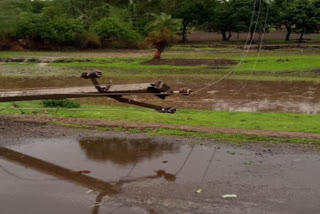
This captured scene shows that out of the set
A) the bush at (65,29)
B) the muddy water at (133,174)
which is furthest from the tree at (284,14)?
the muddy water at (133,174)

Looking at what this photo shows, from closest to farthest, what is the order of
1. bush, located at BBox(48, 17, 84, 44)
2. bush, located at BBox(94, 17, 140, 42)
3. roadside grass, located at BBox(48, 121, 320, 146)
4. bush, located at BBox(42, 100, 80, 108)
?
roadside grass, located at BBox(48, 121, 320, 146)
bush, located at BBox(42, 100, 80, 108)
bush, located at BBox(48, 17, 84, 44)
bush, located at BBox(94, 17, 140, 42)

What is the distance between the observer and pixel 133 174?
8273 millimetres

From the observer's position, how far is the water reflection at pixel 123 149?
364 inches

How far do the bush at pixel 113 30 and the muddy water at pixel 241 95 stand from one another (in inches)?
724

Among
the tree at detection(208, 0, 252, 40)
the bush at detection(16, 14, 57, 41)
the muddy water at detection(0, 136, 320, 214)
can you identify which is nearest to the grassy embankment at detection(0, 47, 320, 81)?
the bush at detection(16, 14, 57, 41)

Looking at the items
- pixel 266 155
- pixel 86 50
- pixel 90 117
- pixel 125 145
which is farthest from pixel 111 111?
pixel 86 50

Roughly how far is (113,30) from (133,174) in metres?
36.0

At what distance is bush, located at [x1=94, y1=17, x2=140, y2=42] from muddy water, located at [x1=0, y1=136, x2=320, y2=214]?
33667 mm

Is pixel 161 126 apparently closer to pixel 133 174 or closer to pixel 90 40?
pixel 133 174

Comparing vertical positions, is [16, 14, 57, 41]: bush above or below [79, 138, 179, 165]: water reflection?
above

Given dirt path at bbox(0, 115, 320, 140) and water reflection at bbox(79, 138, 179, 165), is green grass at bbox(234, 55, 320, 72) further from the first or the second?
water reflection at bbox(79, 138, 179, 165)

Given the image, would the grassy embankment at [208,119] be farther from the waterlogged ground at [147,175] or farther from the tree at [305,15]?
the tree at [305,15]

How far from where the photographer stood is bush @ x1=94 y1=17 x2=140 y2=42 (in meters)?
43.3

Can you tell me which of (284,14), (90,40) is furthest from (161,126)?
(284,14)
